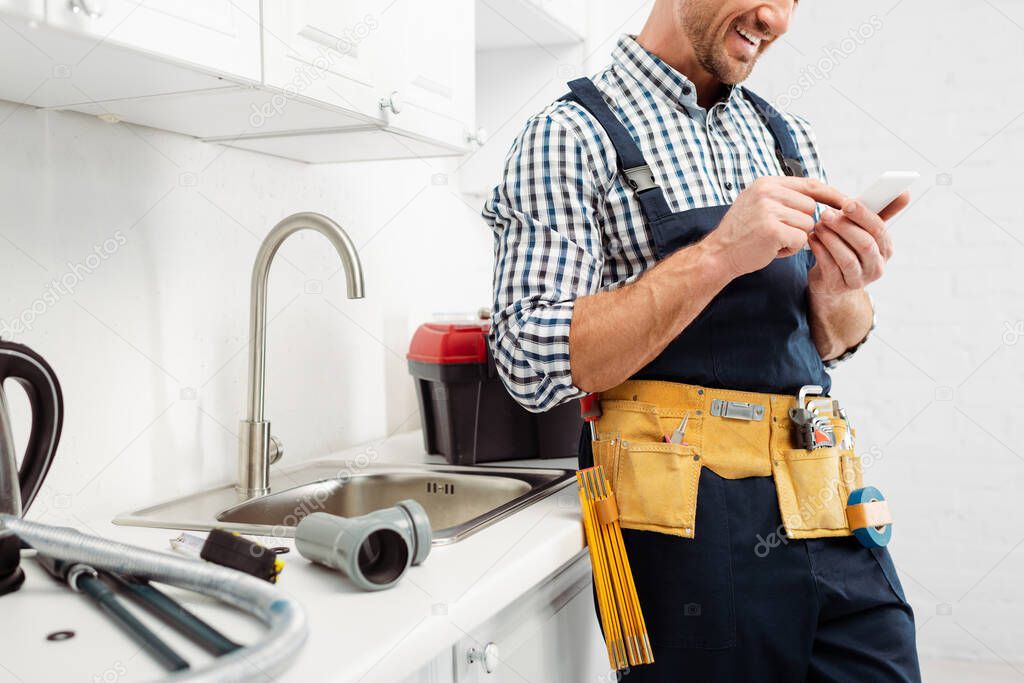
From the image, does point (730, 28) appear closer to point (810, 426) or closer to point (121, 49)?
point (810, 426)

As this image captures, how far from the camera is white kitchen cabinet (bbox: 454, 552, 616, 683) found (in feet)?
3.06

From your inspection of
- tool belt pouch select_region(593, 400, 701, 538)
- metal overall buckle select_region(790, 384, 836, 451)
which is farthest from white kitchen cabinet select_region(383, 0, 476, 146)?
metal overall buckle select_region(790, 384, 836, 451)

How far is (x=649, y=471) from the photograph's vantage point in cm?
108

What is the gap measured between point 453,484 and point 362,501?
155 millimetres

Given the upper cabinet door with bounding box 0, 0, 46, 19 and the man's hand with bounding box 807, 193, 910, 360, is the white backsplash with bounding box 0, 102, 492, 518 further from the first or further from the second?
the man's hand with bounding box 807, 193, 910, 360

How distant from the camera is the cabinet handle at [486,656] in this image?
92 centimetres

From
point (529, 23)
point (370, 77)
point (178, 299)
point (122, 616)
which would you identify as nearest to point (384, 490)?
point (178, 299)

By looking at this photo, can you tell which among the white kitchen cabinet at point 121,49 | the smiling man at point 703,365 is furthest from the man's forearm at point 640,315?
the white kitchen cabinet at point 121,49

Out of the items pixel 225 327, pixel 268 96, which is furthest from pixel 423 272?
pixel 268 96

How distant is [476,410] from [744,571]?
621 mm

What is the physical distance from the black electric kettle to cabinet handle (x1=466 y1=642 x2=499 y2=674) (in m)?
0.44

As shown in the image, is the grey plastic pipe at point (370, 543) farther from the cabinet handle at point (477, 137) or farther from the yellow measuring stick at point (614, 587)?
the cabinet handle at point (477, 137)

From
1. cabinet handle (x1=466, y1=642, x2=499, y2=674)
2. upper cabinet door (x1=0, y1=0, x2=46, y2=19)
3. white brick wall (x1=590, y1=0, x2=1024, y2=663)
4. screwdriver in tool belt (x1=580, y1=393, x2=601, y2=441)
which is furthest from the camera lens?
white brick wall (x1=590, y1=0, x2=1024, y2=663)

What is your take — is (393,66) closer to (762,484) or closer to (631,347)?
(631,347)
